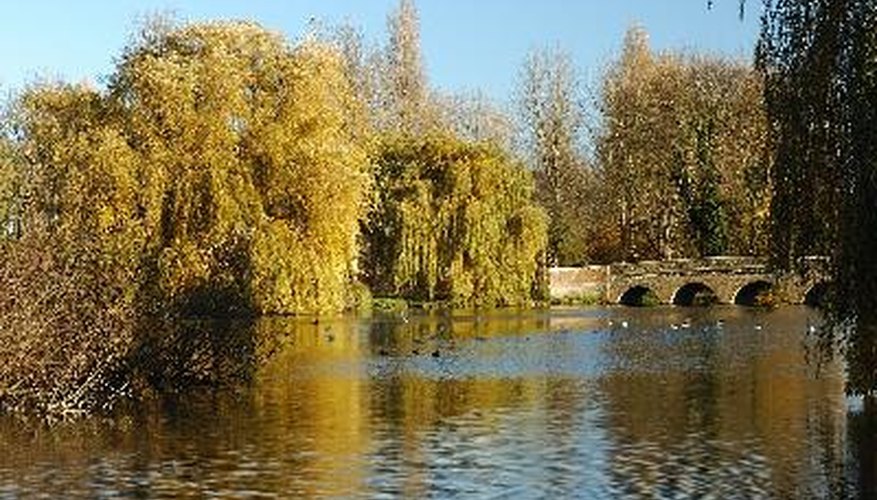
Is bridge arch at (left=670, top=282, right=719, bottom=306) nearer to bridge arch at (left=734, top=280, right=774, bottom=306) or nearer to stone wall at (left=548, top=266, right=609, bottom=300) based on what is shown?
bridge arch at (left=734, top=280, right=774, bottom=306)

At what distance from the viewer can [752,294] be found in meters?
71.2

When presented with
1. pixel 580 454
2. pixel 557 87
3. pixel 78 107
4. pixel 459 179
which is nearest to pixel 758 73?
pixel 580 454

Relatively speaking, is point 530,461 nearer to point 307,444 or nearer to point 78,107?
point 307,444

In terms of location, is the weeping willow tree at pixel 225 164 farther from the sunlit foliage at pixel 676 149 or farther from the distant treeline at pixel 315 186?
the sunlit foliage at pixel 676 149

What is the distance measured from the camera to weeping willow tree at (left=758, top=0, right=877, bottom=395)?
52.5 feet

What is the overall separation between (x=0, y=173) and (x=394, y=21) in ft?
154

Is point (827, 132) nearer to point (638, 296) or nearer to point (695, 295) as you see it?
point (638, 296)

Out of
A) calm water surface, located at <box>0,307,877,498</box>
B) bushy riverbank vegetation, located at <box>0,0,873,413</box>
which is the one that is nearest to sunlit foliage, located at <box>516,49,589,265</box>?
bushy riverbank vegetation, located at <box>0,0,873,413</box>

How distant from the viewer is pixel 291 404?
905 inches

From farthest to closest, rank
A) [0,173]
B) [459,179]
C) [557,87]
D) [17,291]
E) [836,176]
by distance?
[557,87]
[459,179]
[0,173]
[17,291]
[836,176]

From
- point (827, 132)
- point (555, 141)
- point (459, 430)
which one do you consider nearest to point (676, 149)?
point (555, 141)

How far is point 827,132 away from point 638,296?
182ft

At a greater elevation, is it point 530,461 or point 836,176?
point 836,176

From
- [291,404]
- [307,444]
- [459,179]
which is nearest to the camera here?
[307,444]
